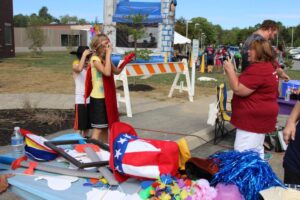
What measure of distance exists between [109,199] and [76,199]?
0.24m

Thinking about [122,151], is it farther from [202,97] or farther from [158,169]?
[202,97]

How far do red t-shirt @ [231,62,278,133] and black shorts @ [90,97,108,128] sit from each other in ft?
5.81

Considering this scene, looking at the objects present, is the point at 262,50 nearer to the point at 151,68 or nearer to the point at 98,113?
the point at 98,113

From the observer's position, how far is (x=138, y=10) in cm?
1819

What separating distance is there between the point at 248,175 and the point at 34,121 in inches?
211

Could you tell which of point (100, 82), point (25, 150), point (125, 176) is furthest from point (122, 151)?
point (100, 82)

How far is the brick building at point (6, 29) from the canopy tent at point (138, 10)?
47.9 feet

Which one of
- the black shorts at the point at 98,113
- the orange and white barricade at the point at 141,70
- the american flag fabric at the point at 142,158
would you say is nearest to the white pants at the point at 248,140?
the american flag fabric at the point at 142,158

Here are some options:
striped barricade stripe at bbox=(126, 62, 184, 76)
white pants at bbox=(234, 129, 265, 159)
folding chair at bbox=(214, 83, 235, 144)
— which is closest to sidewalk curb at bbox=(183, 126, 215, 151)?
folding chair at bbox=(214, 83, 235, 144)

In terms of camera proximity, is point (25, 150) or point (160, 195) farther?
point (25, 150)

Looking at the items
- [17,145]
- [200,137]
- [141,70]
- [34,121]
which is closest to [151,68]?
[141,70]

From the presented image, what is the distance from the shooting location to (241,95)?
3.96 m

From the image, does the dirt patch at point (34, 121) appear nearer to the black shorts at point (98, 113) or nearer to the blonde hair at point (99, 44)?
the black shorts at point (98, 113)

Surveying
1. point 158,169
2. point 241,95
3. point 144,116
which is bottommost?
point 144,116
